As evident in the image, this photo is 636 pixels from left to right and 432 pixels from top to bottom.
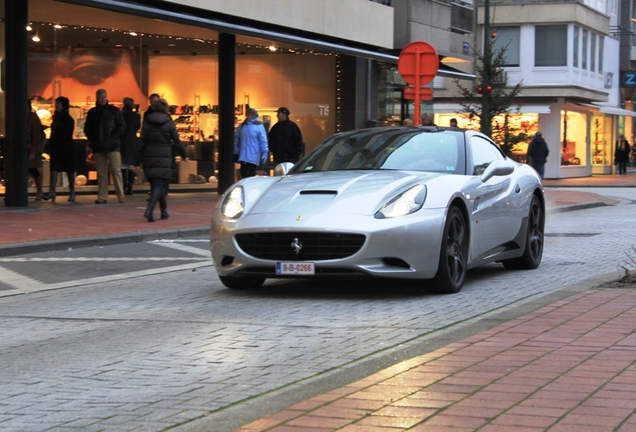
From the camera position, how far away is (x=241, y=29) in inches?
850

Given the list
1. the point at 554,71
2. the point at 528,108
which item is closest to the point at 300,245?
the point at 528,108

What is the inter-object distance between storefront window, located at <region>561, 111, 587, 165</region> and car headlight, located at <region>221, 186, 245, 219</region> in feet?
137

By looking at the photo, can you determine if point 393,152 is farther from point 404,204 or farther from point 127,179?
point 127,179

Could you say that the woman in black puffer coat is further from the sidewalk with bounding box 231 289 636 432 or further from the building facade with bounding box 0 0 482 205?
the sidewalk with bounding box 231 289 636 432

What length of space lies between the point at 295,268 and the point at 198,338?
168 cm

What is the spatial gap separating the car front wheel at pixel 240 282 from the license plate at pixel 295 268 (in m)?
0.64

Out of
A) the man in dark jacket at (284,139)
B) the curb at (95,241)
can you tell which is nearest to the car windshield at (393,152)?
the curb at (95,241)

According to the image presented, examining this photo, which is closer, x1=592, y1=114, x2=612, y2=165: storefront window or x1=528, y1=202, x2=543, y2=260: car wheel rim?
x1=528, y1=202, x2=543, y2=260: car wheel rim

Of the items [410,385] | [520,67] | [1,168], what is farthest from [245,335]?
[520,67]

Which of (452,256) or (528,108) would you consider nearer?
A: (452,256)

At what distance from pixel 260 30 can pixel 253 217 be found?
14.1 m

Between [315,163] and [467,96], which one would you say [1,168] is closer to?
[315,163]

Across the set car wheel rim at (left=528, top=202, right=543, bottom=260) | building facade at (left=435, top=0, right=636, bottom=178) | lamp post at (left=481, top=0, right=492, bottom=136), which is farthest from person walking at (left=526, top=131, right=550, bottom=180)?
car wheel rim at (left=528, top=202, right=543, bottom=260)

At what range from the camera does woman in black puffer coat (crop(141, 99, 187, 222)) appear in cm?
1571
